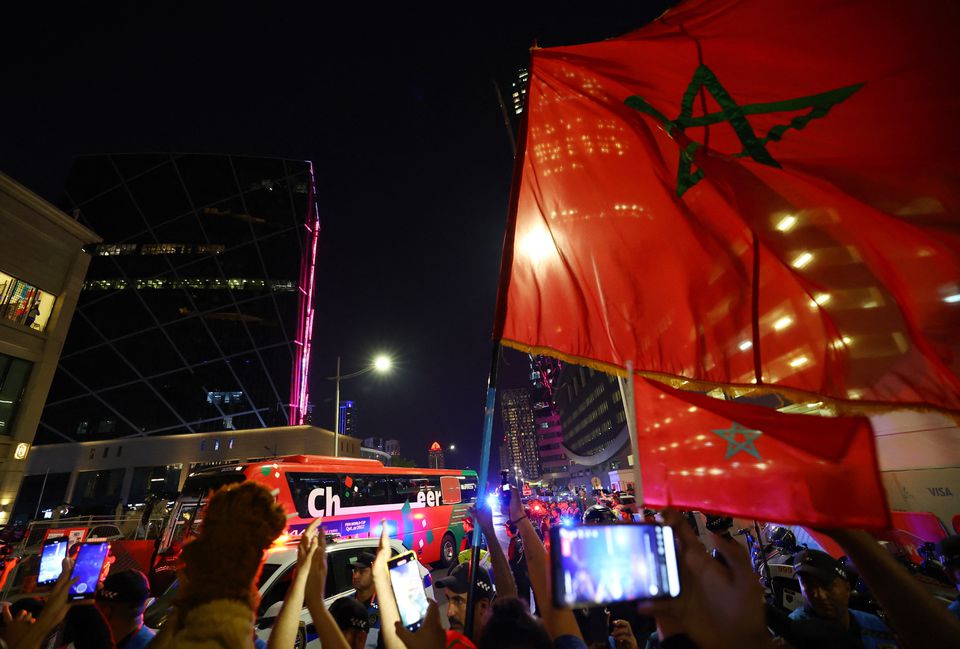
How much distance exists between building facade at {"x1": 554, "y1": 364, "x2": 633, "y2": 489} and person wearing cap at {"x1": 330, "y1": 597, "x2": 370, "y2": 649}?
52.6 meters

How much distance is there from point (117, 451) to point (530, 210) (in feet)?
160

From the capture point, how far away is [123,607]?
10.8 feet

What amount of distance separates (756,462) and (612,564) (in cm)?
140

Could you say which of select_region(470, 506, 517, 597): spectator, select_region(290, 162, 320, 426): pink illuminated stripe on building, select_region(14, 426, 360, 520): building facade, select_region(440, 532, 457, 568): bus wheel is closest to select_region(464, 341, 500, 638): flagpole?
select_region(470, 506, 517, 597): spectator

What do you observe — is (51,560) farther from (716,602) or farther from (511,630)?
(716,602)

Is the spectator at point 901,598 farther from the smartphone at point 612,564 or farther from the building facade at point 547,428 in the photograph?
the building facade at point 547,428

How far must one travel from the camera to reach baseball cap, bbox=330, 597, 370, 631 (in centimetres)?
331

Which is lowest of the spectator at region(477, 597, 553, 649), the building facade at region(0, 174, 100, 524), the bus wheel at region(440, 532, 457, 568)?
the bus wheel at region(440, 532, 457, 568)

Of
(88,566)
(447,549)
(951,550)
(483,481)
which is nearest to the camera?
(483,481)

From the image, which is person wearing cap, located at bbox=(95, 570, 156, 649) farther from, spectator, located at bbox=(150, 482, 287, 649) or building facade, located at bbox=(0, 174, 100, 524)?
building facade, located at bbox=(0, 174, 100, 524)

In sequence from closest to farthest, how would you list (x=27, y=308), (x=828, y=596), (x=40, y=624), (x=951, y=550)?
(x=40, y=624) → (x=828, y=596) → (x=951, y=550) → (x=27, y=308)

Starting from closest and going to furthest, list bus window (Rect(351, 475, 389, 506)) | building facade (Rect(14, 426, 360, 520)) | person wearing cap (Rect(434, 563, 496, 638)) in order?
1. person wearing cap (Rect(434, 563, 496, 638))
2. bus window (Rect(351, 475, 389, 506))
3. building facade (Rect(14, 426, 360, 520))

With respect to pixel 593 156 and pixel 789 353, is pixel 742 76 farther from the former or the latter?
pixel 789 353

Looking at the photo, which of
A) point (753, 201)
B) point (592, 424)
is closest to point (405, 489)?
point (753, 201)
